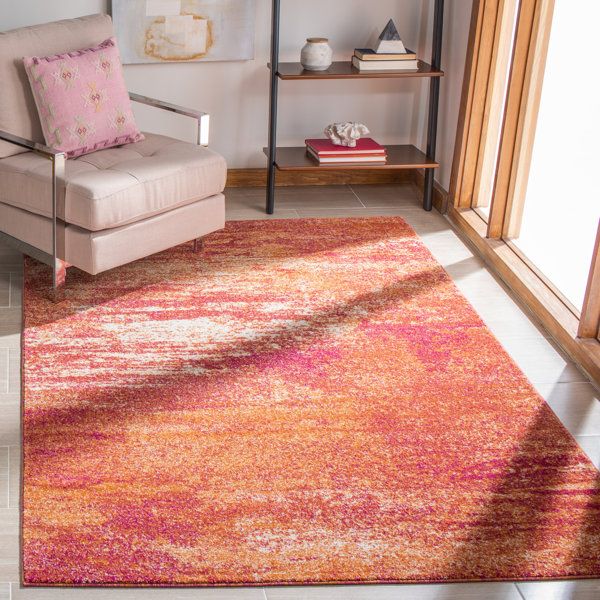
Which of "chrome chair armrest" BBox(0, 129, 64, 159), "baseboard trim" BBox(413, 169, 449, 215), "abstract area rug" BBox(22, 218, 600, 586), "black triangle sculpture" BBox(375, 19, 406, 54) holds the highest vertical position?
"black triangle sculpture" BBox(375, 19, 406, 54)

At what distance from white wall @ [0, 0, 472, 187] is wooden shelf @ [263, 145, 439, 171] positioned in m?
0.15

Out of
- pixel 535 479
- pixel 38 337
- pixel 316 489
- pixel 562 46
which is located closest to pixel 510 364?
pixel 535 479

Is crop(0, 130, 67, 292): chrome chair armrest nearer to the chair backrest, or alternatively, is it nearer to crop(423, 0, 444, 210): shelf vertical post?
the chair backrest

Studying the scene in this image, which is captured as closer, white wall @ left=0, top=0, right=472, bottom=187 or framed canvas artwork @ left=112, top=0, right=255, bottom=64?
framed canvas artwork @ left=112, top=0, right=255, bottom=64

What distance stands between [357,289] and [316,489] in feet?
4.38

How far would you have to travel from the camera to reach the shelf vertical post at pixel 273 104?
170 inches

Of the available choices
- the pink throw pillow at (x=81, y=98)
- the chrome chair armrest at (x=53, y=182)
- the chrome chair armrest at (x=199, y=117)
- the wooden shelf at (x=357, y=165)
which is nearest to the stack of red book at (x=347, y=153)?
the wooden shelf at (x=357, y=165)

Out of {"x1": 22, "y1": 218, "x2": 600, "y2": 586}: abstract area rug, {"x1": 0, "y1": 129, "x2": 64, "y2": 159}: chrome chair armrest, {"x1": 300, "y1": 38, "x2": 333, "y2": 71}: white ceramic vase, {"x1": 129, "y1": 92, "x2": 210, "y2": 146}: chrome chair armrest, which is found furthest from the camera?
{"x1": 300, "y1": 38, "x2": 333, "y2": 71}: white ceramic vase

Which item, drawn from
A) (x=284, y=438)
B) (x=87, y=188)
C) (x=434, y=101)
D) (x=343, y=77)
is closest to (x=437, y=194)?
(x=434, y=101)

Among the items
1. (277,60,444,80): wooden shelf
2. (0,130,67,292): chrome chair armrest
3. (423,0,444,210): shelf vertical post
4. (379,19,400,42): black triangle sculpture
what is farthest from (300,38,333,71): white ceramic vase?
(0,130,67,292): chrome chair armrest

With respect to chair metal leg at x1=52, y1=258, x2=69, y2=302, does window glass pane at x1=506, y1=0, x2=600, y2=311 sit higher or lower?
higher

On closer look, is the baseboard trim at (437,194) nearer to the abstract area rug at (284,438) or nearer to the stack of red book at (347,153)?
the stack of red book at (347,153)

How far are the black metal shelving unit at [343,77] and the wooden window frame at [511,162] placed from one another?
6.3 inches

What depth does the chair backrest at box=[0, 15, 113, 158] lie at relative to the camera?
149 inches
